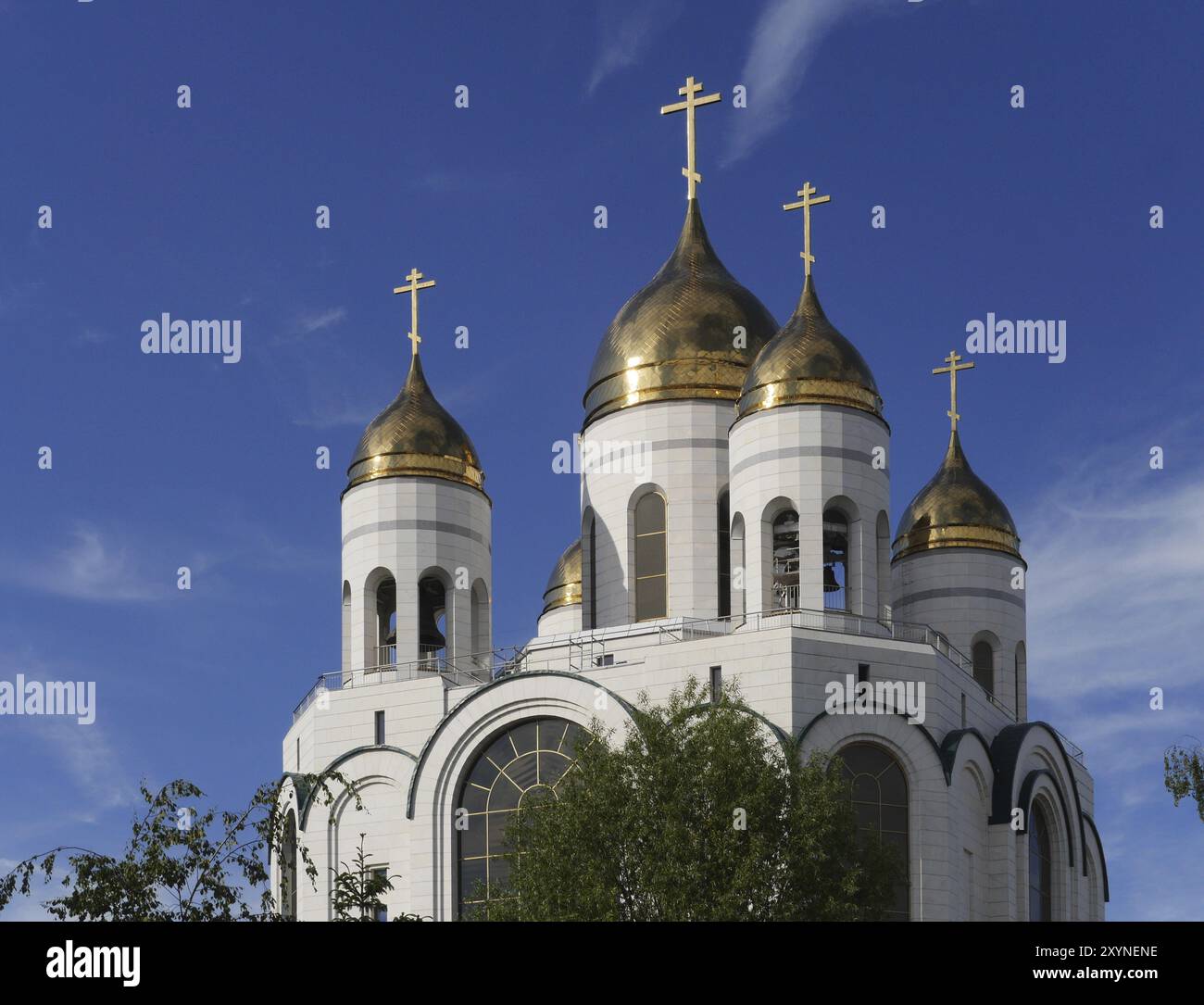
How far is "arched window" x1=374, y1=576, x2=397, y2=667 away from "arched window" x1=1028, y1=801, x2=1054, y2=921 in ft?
36.0

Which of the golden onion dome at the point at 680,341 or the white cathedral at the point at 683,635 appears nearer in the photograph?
the white cathedral at the point at 683,635

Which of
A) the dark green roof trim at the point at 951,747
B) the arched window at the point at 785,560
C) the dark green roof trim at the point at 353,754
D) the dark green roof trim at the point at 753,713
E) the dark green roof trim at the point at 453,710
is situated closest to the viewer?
the dark green roof trim at the point at 753,713

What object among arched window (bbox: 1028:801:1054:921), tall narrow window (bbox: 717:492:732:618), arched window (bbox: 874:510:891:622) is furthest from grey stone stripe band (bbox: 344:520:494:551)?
arched window (bbox: 1028:801:1054:921)

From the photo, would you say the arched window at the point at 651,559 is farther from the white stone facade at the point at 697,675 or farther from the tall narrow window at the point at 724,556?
the tall narrow window at the point at 724,556

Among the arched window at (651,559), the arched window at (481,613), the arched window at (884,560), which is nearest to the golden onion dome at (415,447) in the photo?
the arched window at (481,613)

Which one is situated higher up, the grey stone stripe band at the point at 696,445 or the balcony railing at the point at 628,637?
the grey stone stripe band at the point at 696,445

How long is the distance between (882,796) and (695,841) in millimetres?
5625

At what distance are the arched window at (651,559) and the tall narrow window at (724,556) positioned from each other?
89 centimetres

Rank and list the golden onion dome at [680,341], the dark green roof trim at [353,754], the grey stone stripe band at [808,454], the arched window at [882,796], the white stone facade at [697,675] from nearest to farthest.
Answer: the arched window at [882,796] → the white stone facade at [697,675] → the grey stone stripe band at [808,454] → the dark green roof trim at [353,754] → the golden onion dome at [680,341]

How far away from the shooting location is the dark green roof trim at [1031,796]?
35.2m

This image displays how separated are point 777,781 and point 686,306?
1141 centimetres
